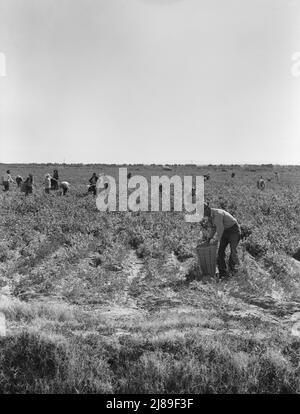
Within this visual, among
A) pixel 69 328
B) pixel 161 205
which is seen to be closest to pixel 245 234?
pixel 161 205

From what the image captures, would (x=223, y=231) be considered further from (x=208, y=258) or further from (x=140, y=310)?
(x=140, y=310)

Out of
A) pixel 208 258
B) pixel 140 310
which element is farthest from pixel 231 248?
pixel 140 310

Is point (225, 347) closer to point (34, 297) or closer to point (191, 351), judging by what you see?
point (191, 351)

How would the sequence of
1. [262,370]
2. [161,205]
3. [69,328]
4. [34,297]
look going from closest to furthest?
[262,370] → [69,328] → [34,297] → [161,205]

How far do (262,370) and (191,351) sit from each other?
A: 89cm

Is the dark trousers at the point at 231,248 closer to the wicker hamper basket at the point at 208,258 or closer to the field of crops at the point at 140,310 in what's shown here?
the wicker hamper basket at the point at 208,258

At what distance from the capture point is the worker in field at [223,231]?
10438 mm

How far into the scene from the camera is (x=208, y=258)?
34.6ft

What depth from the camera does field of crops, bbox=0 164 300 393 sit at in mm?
6137

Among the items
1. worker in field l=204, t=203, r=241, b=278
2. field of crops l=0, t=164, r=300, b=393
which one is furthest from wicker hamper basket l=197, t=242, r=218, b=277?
field of crops l=0, t=164, r=300, b=393

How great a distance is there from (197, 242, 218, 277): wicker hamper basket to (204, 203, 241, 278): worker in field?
16cm

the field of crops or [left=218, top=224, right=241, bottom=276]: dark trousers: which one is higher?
[left=218, top=224, right=241, bottom=276]: dark trousers

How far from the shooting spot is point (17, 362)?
6379 mm

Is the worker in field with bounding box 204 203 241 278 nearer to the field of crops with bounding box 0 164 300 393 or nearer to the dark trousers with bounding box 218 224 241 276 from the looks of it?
the dark trousers with bounding box 218 224 241 276
